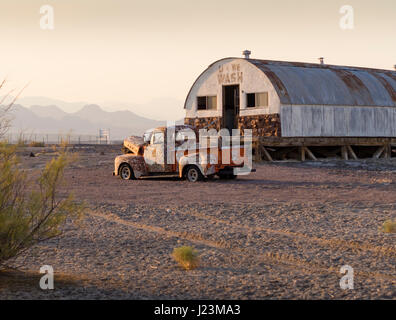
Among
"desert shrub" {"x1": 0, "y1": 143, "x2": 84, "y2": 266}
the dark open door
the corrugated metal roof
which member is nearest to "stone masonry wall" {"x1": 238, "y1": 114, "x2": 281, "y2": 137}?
the corrugated metal roof

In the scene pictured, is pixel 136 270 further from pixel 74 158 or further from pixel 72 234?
pixel 72 234

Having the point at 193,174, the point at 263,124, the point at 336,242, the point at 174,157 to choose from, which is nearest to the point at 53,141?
the point at 263,124

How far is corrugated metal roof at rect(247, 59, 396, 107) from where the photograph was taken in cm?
3222

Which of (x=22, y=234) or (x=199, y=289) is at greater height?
(x=22, y=234)

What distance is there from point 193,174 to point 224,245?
10.9 m

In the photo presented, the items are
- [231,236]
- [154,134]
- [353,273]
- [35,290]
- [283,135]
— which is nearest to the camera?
[35,290]

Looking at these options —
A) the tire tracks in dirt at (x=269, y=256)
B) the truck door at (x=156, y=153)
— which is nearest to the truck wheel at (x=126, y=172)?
the truck door at (x=156, y=153)

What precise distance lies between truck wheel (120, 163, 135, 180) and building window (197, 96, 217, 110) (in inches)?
502

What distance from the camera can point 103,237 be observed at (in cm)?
1148

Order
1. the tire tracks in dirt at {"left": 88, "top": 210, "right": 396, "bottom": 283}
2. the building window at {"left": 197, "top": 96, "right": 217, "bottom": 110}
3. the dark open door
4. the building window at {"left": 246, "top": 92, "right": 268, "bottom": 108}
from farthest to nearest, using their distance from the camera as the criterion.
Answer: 1. the building window at {"left": 197, "top": 96, "right": 217, "bottom": 110}
2. the dark open door
3. the building window at {"left": 246, "top": 92, "right": 268, "bottom": 108}
4. the tire tracks in dirt at {"left": 88, "top": 210, "right": 396, "bottom": 283}

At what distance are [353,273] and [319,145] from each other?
957 inches

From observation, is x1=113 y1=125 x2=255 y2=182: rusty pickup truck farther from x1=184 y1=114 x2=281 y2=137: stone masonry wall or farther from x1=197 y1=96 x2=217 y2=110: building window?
x1=197 y1=96 x2=217 y2=110: building window
